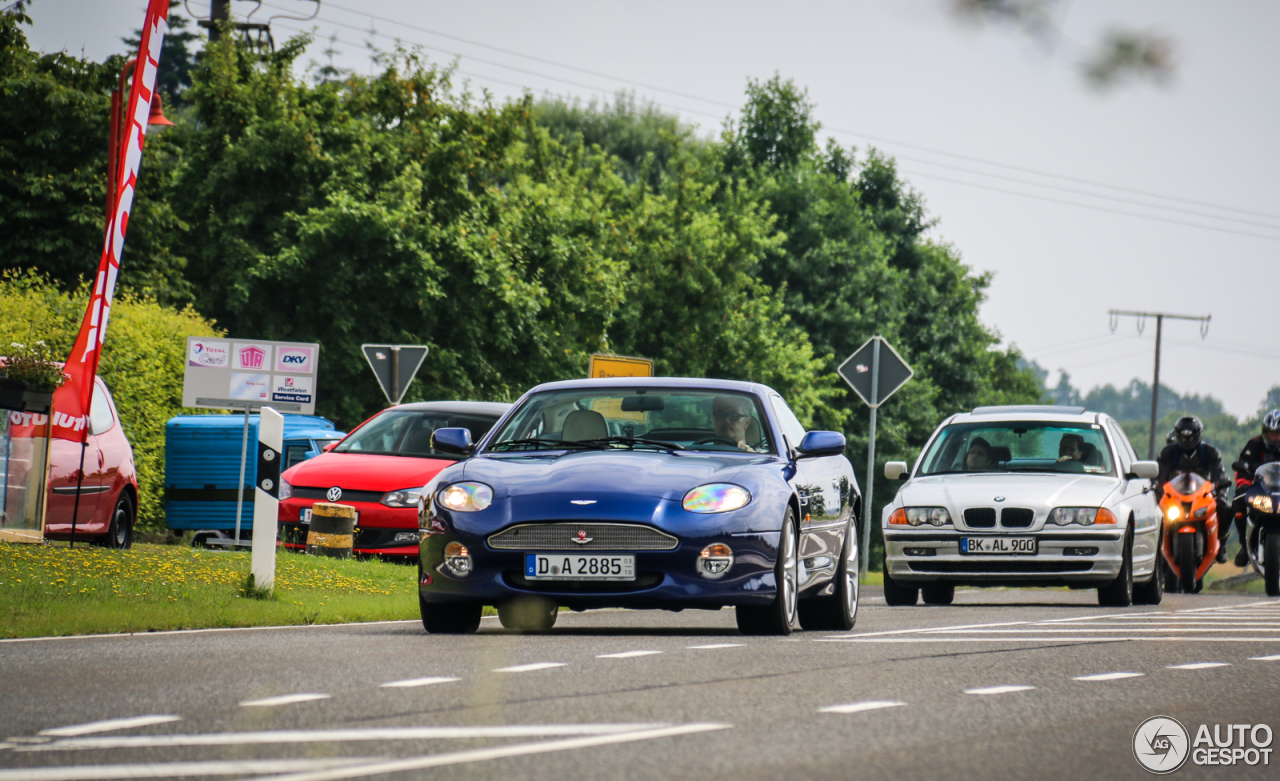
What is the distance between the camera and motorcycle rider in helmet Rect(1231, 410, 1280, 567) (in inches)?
814

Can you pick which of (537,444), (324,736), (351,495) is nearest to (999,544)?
(537,444)

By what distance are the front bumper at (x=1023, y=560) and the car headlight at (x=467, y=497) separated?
21.0 feet

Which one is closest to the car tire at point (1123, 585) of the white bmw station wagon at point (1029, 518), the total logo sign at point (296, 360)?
the white bmw station wagon at point (1029, 518)

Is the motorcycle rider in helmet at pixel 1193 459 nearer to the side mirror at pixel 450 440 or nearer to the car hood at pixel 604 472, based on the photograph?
the car hood at pixel 604 472

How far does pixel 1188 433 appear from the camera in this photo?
2141 centimetres

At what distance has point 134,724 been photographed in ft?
21.9

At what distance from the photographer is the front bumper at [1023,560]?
1579cm

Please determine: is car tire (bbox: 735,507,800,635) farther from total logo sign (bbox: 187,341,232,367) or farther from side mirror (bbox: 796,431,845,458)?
total logo sign (bbox: 187,341,232,367)

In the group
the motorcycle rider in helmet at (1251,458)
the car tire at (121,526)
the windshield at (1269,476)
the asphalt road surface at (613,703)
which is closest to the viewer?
the asphalt road surface at (613,703)

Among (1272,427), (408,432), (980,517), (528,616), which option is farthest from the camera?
(1272,427)

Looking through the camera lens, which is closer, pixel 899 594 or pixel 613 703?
pixel 613 703

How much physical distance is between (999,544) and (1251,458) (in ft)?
23.8

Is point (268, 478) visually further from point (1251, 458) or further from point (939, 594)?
point (1251, 458)

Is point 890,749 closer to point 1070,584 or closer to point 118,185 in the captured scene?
point 1070,584
